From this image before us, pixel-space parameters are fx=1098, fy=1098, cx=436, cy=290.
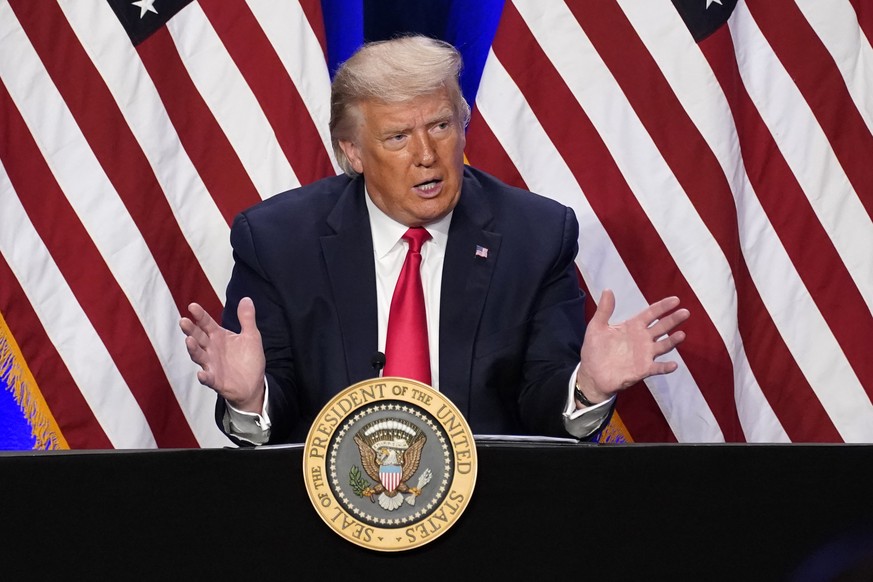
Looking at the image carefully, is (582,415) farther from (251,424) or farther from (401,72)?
(401,72)

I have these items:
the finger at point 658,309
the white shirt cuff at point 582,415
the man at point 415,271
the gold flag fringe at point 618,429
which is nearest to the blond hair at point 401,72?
the man at point 415,271

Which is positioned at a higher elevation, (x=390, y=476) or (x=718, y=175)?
(x=390, y=476)

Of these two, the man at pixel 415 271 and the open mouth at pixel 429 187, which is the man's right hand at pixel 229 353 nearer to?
the man at pixel 415 271

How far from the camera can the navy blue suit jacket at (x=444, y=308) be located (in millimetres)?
2400

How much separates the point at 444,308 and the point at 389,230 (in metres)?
0.24

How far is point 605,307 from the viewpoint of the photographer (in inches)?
72.6

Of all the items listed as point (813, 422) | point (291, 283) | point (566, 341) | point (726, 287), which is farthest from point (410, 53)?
point (813, 422)

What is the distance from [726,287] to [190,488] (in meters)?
2.00

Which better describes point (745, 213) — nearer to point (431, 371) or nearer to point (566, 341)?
point (566, 341)

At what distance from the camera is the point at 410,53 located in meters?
2.41

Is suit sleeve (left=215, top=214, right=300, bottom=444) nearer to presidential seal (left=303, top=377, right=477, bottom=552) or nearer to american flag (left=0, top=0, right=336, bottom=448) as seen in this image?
american flag (left=0, top=0, right=336, bottom=448)

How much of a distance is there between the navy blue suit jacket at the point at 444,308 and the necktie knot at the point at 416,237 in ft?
0.22

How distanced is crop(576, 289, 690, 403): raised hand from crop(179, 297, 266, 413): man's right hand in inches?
22.4

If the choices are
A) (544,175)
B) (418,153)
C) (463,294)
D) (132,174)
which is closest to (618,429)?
(544,175)
